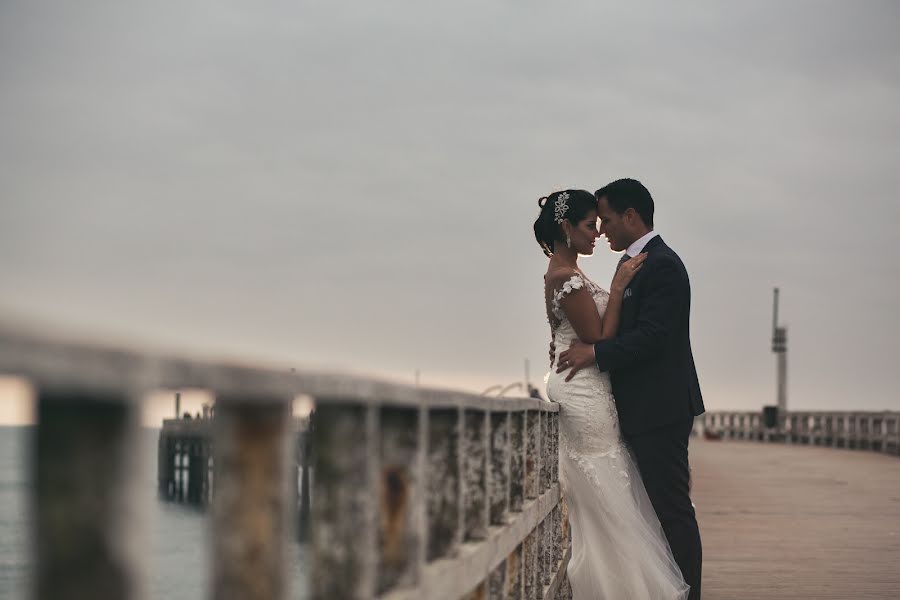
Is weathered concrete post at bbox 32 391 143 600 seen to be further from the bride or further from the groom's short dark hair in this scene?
the groom's short dark hair

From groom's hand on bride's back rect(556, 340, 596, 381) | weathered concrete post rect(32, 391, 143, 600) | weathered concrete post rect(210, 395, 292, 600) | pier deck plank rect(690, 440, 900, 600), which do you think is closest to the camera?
weathered concrete post rect(32, 391, 143, 600)

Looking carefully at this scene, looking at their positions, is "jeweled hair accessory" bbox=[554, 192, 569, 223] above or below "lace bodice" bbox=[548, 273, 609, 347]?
above

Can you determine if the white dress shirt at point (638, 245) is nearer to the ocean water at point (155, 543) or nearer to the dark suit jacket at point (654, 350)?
the dark suit jacket at point (654, 350)

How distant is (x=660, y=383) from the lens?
5297mm

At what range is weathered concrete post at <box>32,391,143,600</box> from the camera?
97 centimetres

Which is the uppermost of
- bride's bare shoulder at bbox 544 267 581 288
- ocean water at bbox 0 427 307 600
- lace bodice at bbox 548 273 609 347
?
bride's bare shoulder at bbox 544 267 581 288

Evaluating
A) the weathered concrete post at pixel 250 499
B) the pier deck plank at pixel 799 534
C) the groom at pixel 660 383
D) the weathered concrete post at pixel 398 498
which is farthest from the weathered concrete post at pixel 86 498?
the pier deck plank at pixel 799 534

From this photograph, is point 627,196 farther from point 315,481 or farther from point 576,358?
point 315,481

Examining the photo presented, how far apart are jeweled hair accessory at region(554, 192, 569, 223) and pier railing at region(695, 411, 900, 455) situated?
88.1ft

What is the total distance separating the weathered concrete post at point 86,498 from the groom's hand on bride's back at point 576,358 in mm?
4383

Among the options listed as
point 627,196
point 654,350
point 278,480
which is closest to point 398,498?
point 278,480

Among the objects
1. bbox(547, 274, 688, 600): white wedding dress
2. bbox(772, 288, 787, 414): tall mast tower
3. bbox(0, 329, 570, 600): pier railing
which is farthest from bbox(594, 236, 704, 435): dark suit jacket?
bbox(772, 288, 787, 414): tall mast tower

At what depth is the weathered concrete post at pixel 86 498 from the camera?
0.97m

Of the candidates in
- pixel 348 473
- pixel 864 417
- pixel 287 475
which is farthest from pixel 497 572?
pixel 864 417
